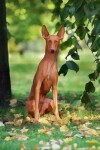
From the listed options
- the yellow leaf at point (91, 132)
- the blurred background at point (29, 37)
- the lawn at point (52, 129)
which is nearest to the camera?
the lawn at point (52, 129)

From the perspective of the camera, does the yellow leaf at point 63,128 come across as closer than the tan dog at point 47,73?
Yes

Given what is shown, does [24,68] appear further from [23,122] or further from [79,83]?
[23,122]

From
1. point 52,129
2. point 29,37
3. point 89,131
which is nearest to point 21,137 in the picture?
point 52,129

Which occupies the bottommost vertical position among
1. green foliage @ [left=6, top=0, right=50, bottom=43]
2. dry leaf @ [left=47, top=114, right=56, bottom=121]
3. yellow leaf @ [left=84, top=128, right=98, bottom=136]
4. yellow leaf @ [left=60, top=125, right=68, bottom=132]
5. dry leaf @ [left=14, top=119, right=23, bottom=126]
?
yellow leaf @ [left=84, top=128, right=98, bottom=136]

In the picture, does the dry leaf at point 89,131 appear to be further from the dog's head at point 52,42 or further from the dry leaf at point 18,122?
the dog's head at point 52,42

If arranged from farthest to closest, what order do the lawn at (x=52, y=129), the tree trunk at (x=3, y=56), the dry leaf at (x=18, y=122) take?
the tree trunk at (x=3, y=56) < the dry leaf at (x=18, y=122) < the lawn at (x=52, y=129)

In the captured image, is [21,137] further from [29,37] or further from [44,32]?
[29,37]

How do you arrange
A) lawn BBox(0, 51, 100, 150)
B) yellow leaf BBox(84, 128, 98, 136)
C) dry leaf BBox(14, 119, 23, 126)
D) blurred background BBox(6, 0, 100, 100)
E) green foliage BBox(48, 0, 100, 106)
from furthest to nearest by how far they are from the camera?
blurred background BBox(6, 0, 100, 100), dry leaf BBox(14, 119, 23, 126), green foliage BBox(48, 0, 100, 106), yellow leaf BBox(84, 128, 98, 136), lawn BBox(0, 51, 100, 150)

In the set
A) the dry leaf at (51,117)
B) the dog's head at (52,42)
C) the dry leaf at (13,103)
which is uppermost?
the dog's head at (52,42)

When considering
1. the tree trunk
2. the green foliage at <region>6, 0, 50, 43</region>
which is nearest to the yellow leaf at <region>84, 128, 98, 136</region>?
the tree trunk

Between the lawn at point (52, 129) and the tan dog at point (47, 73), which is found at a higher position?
the tan dog at point (47, 73)

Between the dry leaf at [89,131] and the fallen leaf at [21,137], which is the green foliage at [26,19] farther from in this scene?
the fallen leaf at [21,137]

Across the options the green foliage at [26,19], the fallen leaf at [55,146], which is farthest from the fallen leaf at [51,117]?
the green foliage at [26,19]

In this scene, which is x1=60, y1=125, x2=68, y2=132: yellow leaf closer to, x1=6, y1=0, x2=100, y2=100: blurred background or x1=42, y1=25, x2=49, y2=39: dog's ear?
x1=42, y1=25, x2=49, y2=39: dog's ear
